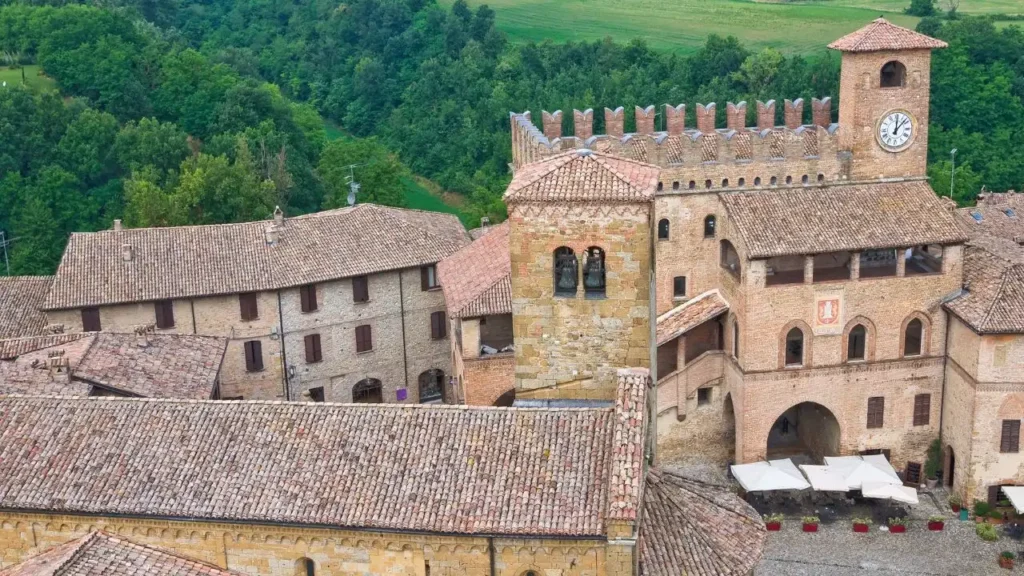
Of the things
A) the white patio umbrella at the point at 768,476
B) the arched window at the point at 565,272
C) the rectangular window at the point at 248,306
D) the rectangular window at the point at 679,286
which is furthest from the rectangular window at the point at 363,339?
the arched window at the point at 565,272

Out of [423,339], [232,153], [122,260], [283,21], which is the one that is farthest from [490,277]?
[283,21]

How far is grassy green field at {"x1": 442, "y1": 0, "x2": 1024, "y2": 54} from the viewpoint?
83875mm

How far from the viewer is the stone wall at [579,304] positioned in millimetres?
27109

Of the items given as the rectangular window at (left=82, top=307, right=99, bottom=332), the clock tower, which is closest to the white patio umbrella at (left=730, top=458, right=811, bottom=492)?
the clock tower

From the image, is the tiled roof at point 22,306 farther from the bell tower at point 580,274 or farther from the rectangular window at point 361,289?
the bell tower at point 580,274

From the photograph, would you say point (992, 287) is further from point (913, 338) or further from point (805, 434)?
point (805, 434)

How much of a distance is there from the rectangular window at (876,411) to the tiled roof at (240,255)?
15.8 m

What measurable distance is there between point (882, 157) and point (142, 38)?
51403mm

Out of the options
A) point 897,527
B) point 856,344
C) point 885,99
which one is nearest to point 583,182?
point 856,344

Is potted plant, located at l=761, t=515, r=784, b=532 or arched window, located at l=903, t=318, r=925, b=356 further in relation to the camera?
arched window, located at l=903, t=318, r=925, b=356

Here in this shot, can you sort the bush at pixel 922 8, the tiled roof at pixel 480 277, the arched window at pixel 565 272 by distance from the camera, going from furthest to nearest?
1. the bush at pixel 922 8
2. the tiled roof at pixel 480 277
3. the arched window at pixel 565 272

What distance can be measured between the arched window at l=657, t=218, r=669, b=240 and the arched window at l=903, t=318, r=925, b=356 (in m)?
8.33

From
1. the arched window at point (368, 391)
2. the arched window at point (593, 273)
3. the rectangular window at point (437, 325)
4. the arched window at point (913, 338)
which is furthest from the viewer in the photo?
the rectangular window at point (437, 325)

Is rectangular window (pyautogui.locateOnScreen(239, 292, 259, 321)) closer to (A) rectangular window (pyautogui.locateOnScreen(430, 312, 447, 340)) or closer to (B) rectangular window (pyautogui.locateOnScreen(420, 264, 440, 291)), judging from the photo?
(B) rectangular window (pyautogui.locateOnScreen(420, 264, 440, 291))
